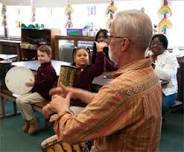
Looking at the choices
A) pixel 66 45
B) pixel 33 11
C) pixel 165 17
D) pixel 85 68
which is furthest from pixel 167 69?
pixel 33 11

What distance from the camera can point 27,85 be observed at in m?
2.75

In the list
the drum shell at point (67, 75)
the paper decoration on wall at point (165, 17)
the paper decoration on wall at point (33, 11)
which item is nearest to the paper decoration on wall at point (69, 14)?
the paper decoration on wall at point (33, 11)

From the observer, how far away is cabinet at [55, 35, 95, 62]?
202 inches

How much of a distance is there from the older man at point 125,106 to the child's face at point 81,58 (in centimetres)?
198

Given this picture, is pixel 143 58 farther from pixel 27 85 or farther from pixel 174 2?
pixel 174 2

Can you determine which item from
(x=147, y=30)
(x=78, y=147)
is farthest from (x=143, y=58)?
(x=78, y=147)

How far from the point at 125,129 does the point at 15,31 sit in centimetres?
608

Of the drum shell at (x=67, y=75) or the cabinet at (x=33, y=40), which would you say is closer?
the drum shell at (x=67, y=75)

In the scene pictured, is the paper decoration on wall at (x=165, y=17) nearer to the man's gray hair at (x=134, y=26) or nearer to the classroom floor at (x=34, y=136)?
the classroom floor at (x=34, y=136)

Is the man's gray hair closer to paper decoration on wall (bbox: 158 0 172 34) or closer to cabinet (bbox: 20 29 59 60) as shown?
paper decoration on wall (bbox: 158 0 172 34)

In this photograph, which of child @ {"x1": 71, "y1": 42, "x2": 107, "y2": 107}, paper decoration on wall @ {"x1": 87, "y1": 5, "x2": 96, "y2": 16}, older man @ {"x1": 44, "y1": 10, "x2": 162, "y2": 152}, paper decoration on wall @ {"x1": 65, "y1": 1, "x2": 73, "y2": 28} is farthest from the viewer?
paper decoration on wall @ {"x1": 65, "y1": 1, "x2": 73, "y2": 28}

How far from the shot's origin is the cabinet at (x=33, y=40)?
211 inches

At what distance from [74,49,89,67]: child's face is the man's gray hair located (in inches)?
80.1

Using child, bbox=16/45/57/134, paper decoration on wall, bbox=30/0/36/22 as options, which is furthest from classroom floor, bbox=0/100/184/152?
paper decoration on wall, bbox=30/0/36/22
